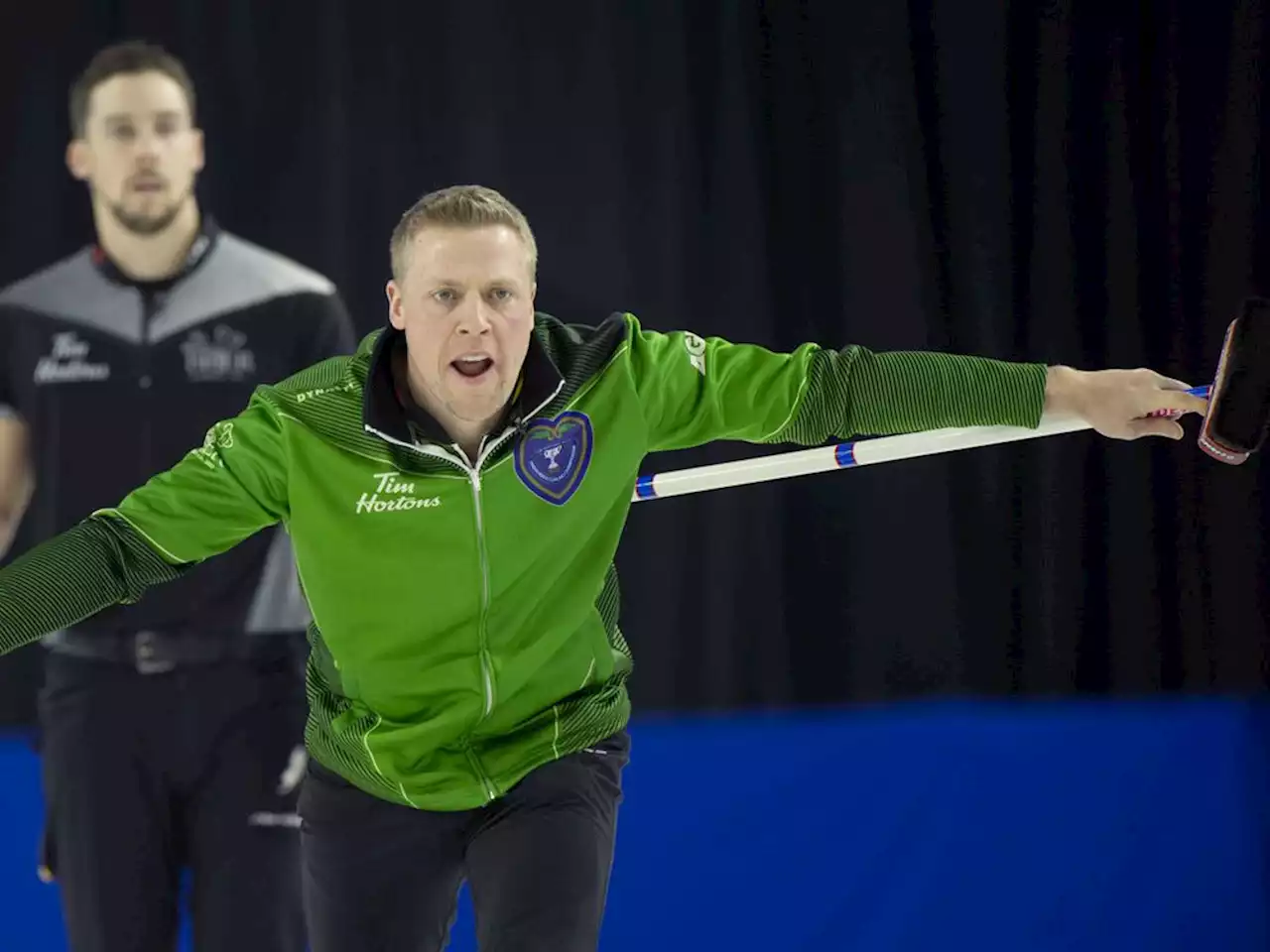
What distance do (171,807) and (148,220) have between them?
1045mm

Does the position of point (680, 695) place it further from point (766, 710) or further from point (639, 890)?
point (639, 890)

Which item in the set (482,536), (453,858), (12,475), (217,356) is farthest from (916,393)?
(12,475)

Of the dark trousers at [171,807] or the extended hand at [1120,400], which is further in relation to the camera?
the dark trousers at [171,807]

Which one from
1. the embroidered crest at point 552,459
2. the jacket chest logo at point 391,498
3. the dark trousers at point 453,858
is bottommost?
the dark trousers at point 453,858

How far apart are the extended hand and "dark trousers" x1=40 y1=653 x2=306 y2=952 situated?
146 centimetres

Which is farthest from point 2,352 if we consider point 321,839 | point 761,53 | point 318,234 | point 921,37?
point 921,37

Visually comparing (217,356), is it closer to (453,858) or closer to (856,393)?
(453,858)

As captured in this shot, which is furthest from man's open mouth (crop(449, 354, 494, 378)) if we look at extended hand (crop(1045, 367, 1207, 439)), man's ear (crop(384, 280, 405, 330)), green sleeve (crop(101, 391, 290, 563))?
extended hand (crop(1045, 367, 1207, 439))

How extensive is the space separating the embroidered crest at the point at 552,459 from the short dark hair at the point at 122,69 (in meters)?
1.37

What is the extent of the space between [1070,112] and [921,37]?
0.35 meters

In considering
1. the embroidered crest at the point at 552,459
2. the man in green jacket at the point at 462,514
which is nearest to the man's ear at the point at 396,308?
the man in green jacket at the point at 462,514

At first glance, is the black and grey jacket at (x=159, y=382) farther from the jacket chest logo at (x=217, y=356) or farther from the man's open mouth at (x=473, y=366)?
the man's open mouth at (x=473, y=366)

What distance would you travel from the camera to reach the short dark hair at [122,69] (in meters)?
3.03

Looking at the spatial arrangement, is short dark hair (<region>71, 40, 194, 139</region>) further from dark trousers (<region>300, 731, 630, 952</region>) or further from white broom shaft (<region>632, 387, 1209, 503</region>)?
dark trousers (<region>300, 731, 630, 952</region>)
